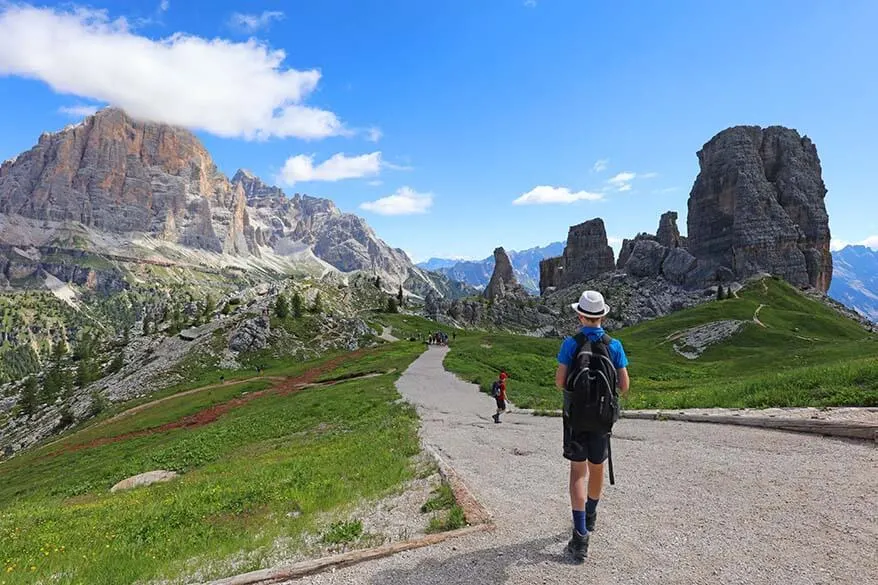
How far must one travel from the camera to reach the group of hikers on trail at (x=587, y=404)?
830 cm

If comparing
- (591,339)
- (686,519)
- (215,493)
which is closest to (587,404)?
(591,339)

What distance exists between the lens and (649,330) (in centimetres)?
10181

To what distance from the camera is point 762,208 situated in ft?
541

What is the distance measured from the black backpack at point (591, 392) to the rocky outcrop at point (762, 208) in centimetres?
18027

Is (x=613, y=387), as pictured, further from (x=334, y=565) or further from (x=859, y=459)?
(x=859, y=459)

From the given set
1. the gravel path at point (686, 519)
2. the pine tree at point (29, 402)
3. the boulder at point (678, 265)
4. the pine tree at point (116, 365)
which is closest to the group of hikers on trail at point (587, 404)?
the gravel path at point (686, 519)

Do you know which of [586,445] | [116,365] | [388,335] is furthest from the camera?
[388,335]

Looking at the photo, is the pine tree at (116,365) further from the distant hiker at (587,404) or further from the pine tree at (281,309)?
the distant hiker at (587,404)

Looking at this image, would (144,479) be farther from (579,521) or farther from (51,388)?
(51,388)

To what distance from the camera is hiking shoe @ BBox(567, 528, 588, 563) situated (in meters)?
8.30

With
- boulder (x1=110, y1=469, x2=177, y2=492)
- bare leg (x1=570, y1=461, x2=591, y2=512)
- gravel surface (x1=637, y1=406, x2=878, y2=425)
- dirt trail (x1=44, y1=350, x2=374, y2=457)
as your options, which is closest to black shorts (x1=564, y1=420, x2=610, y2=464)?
bare leg (x1=570, y1=461, x2=591, y2=512)

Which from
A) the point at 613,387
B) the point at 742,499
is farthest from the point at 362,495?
the point at 742,499

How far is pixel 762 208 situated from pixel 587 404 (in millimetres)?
193533

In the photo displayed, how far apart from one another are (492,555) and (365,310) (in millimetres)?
146471
